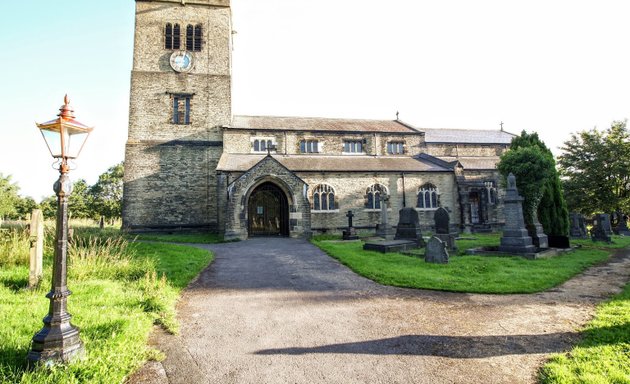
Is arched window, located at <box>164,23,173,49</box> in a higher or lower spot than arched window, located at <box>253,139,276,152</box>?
higher

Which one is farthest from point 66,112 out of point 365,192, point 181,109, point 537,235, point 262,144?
point 181,109

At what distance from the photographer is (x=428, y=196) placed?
→ 79.3ft

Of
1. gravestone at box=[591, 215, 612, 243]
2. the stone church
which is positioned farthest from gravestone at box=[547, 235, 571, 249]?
the stone church

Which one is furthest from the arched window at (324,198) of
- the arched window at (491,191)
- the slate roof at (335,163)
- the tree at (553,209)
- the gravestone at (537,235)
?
the arched window at (491,191)

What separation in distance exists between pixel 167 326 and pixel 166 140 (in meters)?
21.6

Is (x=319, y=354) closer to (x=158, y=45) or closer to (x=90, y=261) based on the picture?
(x=90, y=261)

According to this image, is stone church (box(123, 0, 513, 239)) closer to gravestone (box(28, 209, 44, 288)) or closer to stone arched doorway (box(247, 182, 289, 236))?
stone arched doorway (box(247, 182, 289, 236))

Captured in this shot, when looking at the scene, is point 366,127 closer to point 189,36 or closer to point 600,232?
point 189,36

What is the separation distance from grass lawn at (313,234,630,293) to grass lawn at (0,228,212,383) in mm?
5155

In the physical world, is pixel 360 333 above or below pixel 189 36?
below

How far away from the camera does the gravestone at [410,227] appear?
48.3 ft

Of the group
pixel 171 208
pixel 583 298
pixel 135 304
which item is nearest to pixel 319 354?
pixel 135 304

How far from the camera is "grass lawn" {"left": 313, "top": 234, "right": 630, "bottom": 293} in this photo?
23.4ft

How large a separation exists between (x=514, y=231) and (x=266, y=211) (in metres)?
15.3
